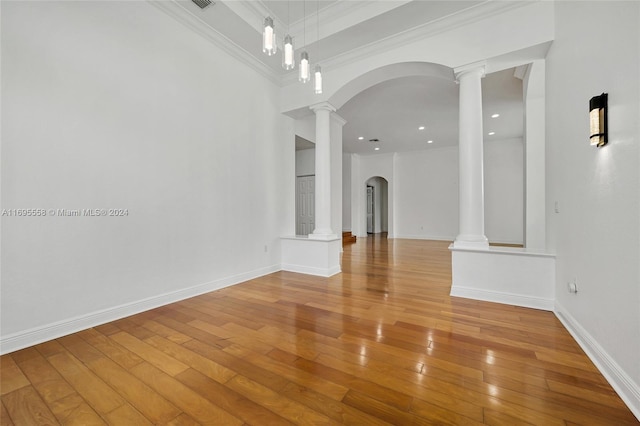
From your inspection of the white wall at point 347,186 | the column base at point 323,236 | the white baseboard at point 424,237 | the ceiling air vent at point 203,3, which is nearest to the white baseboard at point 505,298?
the column base at point 323,236

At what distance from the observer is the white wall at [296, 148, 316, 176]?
7.21 m

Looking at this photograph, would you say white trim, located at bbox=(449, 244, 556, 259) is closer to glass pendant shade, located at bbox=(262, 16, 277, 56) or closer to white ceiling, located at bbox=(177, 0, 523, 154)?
white ceiling, located at bbox=(177, 0, 523, 154)

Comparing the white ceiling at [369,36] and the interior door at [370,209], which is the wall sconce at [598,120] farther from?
the interior door at [370,209]

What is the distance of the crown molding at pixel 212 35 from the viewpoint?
9.68 ft

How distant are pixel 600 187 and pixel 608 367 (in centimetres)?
115

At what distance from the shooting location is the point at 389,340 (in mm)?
2076

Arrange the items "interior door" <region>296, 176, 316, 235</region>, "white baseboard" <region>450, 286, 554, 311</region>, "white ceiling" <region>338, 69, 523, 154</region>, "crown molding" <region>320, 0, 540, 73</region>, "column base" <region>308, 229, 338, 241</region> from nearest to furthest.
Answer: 1. "white baseboard" <region>450, 286, 554, 311</region>
2. "crown molding" <region>320, 0, 540, 73</region>
3. "column base" <region>308, 229, 338, 241</region>
4. "white ceiling" <region>338, 69, 523, 154</region>
5. "interior door" <region>296, 176, 316, 235</region>

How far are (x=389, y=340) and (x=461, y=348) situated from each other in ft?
1.73

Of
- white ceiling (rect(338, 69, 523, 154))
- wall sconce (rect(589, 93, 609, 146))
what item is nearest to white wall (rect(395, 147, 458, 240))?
white ceiling (rect(338, 69, 523, 154))

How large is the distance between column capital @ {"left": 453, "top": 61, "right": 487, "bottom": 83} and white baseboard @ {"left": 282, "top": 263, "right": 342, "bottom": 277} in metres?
3.28

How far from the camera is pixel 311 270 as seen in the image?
430cm

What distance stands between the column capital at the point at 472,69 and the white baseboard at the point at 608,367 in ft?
9.18

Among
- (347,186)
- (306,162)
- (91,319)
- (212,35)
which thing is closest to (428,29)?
(212,35)

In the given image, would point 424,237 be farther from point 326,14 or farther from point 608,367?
point 608,367
